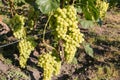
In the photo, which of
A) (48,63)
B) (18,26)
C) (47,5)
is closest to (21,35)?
(18,26)

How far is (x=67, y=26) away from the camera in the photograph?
10.2 feet

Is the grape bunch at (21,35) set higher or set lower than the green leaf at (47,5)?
lower

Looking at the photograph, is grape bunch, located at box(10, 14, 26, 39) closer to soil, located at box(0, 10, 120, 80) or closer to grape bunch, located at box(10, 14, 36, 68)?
grape bunch, located at box(10, 14, 36, 68)

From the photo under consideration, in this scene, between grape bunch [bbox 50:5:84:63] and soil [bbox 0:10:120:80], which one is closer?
grape bunch [bbox 50:5:84:63]

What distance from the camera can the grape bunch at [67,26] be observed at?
2.94 metres

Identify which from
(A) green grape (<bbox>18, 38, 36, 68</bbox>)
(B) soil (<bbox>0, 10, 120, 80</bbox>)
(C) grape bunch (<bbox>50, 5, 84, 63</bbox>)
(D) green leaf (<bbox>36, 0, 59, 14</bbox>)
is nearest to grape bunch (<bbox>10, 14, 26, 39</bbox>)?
(A) green grape (<bbox>18, 38, 36, 68</bbox>)

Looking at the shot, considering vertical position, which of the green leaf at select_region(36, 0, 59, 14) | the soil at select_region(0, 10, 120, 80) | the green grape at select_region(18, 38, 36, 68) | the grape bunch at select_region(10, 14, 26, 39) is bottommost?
the soil at select_region(0, 10, 120, 80)

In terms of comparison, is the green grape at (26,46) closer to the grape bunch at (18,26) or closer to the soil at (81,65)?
the grape bunch at (18,26)

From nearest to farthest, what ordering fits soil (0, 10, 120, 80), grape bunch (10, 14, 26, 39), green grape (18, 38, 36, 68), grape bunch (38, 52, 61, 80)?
1. grape bunch (38, 52, 61, 80)
2. green grape (18, 38, 36, 68)
3. grape bunch (10, 14, 26, 39)
4. soil (0, 10, 120, 80)

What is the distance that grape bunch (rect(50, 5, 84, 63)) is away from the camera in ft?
9.64

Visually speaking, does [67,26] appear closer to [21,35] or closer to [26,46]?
[26,46]

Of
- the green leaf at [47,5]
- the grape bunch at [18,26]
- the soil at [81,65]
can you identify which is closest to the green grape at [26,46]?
the grape bunch at [18,26]

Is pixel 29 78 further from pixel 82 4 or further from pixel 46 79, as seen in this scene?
pixel 82 4

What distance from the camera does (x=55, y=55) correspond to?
348 centimetres
